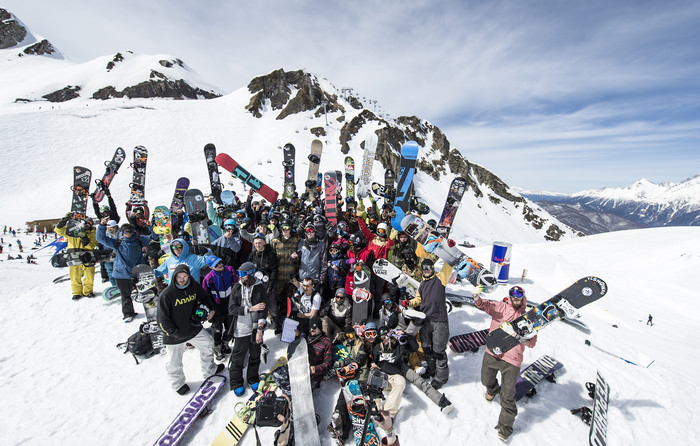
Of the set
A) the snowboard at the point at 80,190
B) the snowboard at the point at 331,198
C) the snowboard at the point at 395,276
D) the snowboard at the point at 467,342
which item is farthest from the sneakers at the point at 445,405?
the snowboard at the point at 80,190

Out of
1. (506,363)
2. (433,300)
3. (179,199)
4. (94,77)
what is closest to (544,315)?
(506,363)

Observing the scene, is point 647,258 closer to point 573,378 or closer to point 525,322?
point 573,378

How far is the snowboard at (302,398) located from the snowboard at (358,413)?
559 millimetres

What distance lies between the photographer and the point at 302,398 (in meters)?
4.48

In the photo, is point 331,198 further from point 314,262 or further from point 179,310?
point 179,310

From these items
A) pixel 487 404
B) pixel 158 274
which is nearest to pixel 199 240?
pixel 158 274

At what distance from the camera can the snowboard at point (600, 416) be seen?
4.24m

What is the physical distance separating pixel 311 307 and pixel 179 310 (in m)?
2.31

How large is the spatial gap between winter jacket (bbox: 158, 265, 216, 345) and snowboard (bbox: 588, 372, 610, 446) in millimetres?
6622

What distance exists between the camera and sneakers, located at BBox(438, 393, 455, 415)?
14.9 ft

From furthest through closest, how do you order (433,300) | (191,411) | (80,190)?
(80,190), (433,300), (191,411)

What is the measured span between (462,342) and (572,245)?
1467 cm

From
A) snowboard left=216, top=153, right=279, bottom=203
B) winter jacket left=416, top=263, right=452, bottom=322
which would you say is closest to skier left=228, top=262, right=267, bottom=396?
winter jacket left=416, top=263, right=452, bottom=322

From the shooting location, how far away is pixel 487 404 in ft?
15.9
